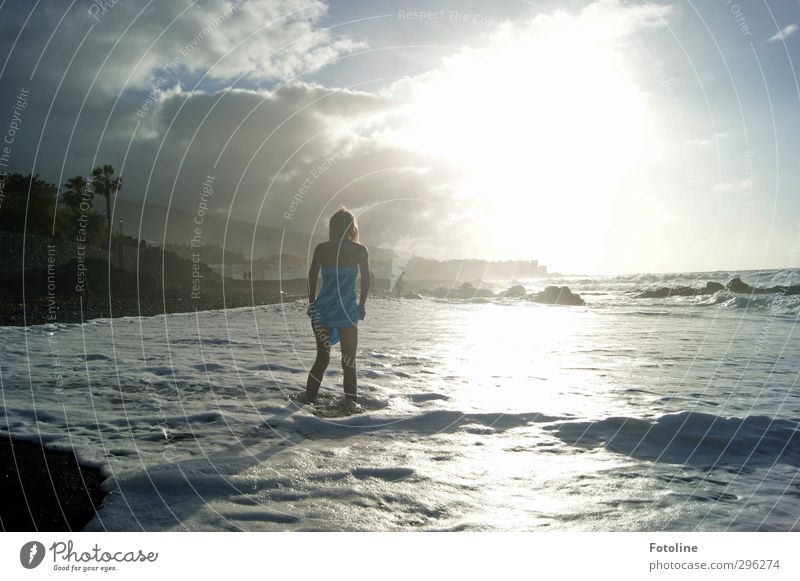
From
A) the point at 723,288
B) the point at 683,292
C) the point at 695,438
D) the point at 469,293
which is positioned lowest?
the point at 695,438

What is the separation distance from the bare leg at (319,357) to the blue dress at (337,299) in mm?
129

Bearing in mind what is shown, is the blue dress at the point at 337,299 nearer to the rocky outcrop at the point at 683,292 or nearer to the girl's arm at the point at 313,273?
the girl's arm at the point at 313,273

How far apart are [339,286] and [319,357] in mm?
1031

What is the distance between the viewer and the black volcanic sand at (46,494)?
3662 millimetres

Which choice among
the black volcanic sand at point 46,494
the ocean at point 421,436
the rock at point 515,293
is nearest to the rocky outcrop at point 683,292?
the rock at point 515,293

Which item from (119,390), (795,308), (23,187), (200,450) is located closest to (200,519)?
(200,450)

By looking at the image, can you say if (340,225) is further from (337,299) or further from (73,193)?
(73,193)

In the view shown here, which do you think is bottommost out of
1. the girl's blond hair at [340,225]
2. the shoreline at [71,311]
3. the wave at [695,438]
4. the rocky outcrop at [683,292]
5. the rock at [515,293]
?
the shoreline at [71,311]

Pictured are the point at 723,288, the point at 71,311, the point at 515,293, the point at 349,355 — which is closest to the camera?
the point at 349,355

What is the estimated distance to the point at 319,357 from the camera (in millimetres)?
6855

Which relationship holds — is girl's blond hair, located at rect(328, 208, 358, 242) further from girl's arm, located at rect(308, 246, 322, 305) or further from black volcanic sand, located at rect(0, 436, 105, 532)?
black volcanic sand, located at rect(0, 436, 105, 532)

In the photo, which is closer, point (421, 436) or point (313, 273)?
point (421, 436)

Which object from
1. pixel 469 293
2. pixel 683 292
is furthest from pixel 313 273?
pixel 469 293

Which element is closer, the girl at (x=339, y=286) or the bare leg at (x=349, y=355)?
the girl at (x=339, y=286)
